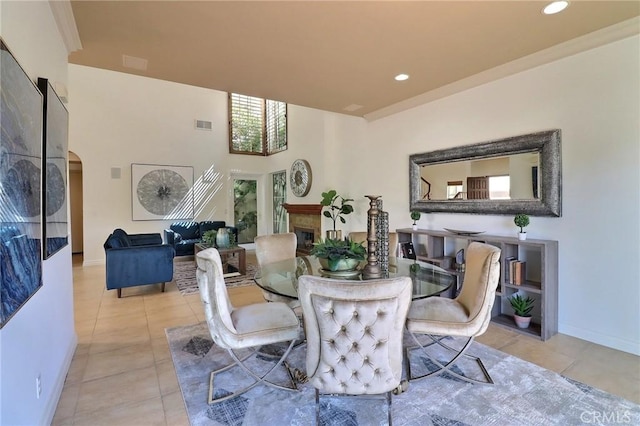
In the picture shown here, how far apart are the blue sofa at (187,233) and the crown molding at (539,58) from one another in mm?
4857

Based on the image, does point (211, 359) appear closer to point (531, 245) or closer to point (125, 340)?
point (125, 340)

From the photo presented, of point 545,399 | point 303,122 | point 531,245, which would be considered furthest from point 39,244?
point 303,122

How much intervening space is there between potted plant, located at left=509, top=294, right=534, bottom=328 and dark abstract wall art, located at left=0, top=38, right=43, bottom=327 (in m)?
3.71

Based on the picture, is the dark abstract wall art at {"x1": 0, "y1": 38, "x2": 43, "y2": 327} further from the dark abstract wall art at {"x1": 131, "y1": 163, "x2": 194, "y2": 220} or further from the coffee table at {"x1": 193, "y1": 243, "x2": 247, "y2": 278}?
the dark abstract wall art at {"x1": 131, "y1": 163, "x2": 194, "y2": 220}

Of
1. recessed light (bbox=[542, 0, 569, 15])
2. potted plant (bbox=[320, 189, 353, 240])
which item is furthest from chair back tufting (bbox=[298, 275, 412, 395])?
potted plant (bbox=[320, 189, 353, 240])

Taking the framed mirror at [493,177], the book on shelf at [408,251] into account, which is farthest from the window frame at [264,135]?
the book on shelf at [408,251]

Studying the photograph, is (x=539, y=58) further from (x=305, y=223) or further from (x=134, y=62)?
(x=305, y=223)

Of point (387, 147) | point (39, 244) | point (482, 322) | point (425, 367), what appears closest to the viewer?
point (39, 244)

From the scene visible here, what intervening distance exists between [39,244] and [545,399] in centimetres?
313

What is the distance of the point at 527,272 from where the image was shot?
3260 millimetres

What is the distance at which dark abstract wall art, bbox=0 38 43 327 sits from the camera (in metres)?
1.21

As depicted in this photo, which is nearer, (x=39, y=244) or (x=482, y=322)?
(x=39, y=244)

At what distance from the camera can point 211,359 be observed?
2.60 m

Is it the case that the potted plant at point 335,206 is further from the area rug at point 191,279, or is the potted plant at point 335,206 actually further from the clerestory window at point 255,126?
the clerestory window at point 255,126
